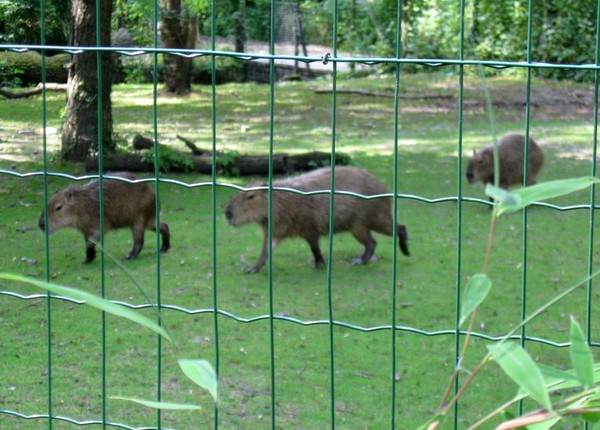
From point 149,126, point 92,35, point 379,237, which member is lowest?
point 379,237

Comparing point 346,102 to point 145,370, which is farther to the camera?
point 346,102

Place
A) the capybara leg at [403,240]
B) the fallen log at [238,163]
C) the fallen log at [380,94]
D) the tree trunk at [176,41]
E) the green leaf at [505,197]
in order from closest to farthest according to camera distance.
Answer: the green leaf at [505,197] → the capybara leg at [403,240] → the fallen log at [238,163] → the tree trunk at [176,41] → the fallen log at [380,94]

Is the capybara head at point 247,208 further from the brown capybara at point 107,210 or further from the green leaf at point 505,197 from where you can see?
the green leaf at point 505,197

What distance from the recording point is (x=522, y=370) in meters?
1.04

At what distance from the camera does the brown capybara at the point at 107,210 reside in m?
5.64

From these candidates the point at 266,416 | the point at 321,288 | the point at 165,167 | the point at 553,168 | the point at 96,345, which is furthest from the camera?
the point at 553,168

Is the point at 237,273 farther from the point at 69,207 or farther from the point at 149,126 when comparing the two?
the point at 149,126

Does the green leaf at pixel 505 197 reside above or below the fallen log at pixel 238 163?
above

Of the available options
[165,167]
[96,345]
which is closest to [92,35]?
[165,167]

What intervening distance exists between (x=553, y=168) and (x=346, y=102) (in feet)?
13.9

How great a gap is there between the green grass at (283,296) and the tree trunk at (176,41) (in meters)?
1.39

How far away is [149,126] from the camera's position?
9.05 meters

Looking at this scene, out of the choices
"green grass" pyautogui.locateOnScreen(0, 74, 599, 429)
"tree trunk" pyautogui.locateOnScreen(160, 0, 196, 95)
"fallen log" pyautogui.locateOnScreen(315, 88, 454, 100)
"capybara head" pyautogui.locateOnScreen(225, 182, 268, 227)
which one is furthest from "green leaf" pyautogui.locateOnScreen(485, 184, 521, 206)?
"fallen log" pyautogui.locateOnScreen(315, 88, 454, 100)

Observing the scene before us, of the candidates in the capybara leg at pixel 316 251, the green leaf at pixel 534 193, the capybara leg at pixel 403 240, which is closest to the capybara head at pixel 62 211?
the capybara leg at pixel 316 251
